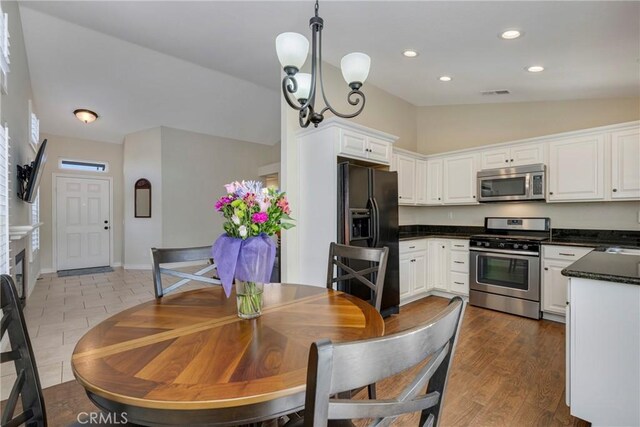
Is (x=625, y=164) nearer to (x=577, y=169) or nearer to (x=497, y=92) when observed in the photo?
(x=577, y=169)

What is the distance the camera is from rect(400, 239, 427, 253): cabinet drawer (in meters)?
4.07

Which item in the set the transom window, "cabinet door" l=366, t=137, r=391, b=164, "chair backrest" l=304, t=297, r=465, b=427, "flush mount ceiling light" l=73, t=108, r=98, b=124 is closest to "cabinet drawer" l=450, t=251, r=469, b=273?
"cabinet door" l=366, t=137, r=391, b=164

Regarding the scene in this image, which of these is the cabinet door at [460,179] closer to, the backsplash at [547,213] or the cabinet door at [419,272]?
the backsplash at [547,213]

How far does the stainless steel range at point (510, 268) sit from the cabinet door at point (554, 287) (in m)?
0.07

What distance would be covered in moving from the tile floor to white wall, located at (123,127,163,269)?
1.45 ft

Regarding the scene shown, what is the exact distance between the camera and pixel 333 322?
1.23 meters

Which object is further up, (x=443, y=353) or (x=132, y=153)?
(x=132, y=153)

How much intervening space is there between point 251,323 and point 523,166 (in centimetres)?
404

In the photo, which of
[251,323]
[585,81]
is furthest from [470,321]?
[251,323]

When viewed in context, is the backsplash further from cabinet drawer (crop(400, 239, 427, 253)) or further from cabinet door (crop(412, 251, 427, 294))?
cabinet door (crop(412, 251, 427, 294))

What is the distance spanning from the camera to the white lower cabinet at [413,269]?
407cm

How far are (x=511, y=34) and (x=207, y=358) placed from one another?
329 cm

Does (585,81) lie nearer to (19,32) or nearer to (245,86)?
Answer: (245,86)

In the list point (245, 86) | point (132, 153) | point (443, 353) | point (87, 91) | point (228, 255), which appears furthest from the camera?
point (132, 153)
